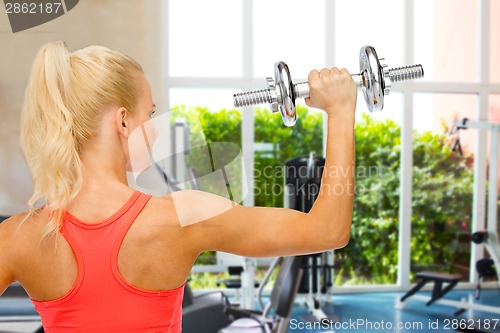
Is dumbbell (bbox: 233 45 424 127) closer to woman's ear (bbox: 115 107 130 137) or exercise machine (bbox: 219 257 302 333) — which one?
woman's ear (bbox: 115 107 130 137)

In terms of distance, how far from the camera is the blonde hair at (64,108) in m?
0.69

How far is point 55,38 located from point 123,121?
13.7 feet

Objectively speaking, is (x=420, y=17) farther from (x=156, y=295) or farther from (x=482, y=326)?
(x=156, y=295)

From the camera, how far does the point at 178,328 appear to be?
2.54 feet

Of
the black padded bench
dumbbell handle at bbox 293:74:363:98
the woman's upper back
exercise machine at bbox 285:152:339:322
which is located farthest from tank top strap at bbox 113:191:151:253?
the black padded bench

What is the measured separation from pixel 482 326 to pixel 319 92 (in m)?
3.70

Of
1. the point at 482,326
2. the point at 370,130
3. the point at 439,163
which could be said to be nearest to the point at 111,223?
the point at 482,326

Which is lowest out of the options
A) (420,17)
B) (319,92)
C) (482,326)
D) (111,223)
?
(482,326)

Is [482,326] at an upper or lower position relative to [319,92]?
lower

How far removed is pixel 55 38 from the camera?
452 cm

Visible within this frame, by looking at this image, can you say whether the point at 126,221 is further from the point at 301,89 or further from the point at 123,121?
the point at 301,89

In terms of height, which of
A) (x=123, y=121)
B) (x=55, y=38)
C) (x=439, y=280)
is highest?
(x=55, y=38)

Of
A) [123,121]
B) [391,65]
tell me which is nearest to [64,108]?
[123,121]

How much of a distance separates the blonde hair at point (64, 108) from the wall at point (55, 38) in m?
3.95
